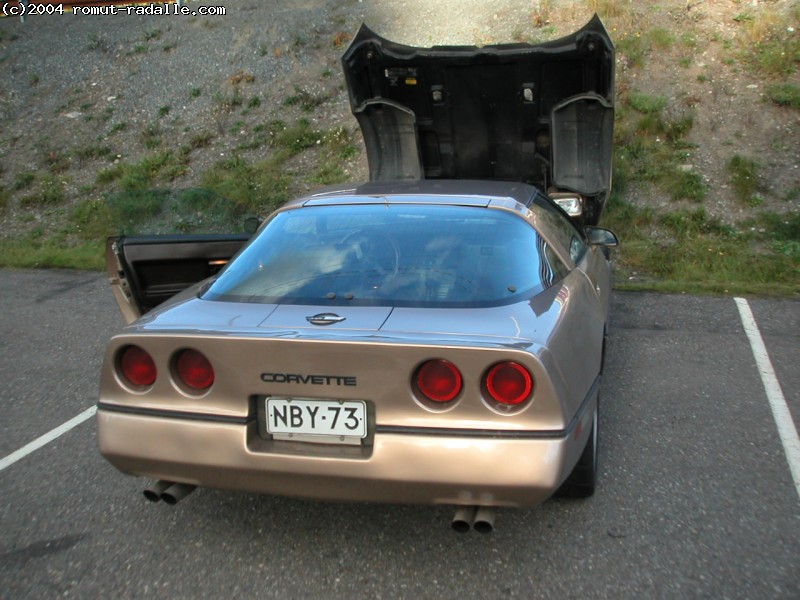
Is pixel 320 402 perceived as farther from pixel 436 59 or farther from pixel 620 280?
pixel 620 280

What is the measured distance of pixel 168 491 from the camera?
349 centimetres

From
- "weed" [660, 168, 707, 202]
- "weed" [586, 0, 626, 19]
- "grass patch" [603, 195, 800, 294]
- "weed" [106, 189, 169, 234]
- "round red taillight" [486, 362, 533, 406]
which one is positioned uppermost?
"weed" [586, 0, 626, 19]

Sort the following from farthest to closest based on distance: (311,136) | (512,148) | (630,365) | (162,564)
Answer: (311,136)
(512,148)
(630,365)
(162,564)

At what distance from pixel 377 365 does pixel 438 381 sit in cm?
23

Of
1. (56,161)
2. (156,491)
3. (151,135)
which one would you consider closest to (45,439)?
(156,491)

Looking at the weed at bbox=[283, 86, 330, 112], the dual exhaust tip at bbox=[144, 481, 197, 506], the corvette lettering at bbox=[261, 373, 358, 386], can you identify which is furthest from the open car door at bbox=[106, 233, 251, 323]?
the weed at bbox=[283, 86, 330, 112]

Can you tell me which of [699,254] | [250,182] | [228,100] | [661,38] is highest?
[661,38]

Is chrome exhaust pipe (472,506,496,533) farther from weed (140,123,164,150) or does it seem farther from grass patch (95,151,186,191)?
weed (140,123,164,150)

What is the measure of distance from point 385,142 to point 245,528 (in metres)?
6.05

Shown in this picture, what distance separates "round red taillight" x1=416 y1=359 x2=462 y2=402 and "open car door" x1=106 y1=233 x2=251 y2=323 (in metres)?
2.65

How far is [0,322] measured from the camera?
8.58 metres

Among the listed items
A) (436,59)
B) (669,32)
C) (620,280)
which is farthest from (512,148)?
(669,32)

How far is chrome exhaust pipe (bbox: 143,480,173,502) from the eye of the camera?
137 inches

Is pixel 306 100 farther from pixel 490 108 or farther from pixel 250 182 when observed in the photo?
pixel 490 108
